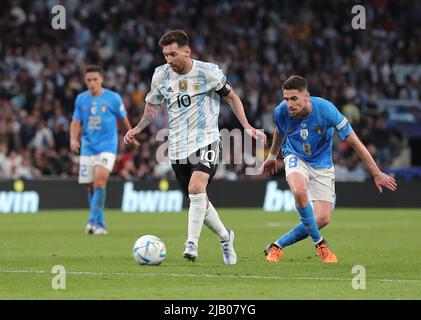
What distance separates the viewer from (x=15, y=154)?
957 inches

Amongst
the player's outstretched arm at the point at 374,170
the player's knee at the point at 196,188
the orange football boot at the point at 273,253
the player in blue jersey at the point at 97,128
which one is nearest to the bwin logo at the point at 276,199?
the player in blue jersey at the point at 97,128

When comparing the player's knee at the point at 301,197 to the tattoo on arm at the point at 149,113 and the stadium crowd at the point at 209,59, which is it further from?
the stadium crowd at the point at 209,59

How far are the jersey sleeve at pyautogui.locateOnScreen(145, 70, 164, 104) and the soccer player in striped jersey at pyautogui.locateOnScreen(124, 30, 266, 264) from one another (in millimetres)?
11

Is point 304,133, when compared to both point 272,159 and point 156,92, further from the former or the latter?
point 156,92

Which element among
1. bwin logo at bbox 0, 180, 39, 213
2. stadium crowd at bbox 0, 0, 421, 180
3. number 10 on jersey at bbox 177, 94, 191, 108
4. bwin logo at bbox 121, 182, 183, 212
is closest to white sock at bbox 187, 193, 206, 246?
number 10 on jersey at bbox 177, 94, 191, 108

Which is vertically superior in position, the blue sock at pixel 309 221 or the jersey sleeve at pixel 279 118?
the jersey sleeve at pixel 279 118

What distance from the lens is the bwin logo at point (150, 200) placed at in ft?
82.4

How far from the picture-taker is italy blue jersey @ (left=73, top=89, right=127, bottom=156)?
56.0 ft

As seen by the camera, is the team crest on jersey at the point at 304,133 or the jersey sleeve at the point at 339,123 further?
the team crest on jersey at the point at 304,133

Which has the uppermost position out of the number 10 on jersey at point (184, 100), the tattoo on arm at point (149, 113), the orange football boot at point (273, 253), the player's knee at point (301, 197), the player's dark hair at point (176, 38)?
the player's dark hair at point (176, 38)

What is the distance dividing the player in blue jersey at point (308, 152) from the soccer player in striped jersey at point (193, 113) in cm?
55

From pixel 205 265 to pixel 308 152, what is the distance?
1758mm
